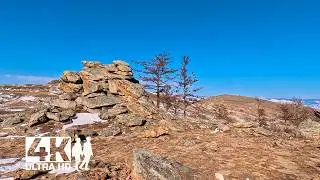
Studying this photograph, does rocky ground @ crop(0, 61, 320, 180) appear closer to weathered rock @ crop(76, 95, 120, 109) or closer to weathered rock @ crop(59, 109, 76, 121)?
weathered rock @ crop(59, 109, 76, 121)

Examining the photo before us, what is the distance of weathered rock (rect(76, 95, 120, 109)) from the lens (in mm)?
40625

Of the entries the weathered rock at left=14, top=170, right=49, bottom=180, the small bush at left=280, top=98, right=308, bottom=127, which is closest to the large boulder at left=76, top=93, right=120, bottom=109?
the weathered rock at left=14, top=170, right=49, bottom=180

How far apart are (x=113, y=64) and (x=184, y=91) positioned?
668 inches

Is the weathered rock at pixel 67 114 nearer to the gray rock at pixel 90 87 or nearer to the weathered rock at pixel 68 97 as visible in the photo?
the weathered rock at pixel 68 97

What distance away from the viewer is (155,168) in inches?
571

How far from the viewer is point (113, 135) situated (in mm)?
30484

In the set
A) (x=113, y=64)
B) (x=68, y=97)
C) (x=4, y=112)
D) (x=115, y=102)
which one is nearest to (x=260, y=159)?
Result: (x=115, y=102)

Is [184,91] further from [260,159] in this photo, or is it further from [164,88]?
[260,159]

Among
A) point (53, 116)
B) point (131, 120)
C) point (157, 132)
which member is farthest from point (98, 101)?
point (157, 132)

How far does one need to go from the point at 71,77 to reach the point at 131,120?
17.5 meters

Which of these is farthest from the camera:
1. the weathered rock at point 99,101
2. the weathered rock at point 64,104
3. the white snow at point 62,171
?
the weathered rock at point 99,101

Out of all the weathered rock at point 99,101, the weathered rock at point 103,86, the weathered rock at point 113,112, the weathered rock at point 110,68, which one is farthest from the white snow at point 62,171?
the weathered rock at point 110,68

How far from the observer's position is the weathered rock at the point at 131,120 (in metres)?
34.0

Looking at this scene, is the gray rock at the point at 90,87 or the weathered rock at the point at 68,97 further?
the gray rock at the point at 90,87
